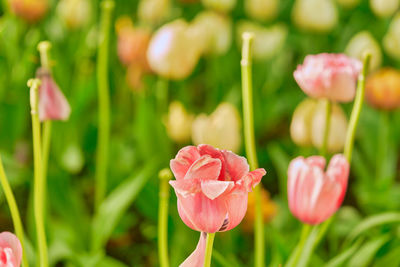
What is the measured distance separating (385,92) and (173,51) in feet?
1.41

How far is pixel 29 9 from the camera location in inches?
54.4

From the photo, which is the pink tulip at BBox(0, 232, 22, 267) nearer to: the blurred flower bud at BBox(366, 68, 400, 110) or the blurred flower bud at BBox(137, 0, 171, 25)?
the blurred flower bud at BBox(366, 68, 400, 110)

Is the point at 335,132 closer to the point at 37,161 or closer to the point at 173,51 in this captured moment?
the point at 173,51

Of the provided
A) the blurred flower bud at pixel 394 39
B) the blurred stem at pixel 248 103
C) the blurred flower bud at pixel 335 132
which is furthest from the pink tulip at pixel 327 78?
the blurred flower bud at pixel 394 39

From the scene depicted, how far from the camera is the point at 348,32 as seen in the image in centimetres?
173

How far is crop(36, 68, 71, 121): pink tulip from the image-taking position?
2.22 feet

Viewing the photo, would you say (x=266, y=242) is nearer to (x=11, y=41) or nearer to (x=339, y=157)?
(x=339, y=157)

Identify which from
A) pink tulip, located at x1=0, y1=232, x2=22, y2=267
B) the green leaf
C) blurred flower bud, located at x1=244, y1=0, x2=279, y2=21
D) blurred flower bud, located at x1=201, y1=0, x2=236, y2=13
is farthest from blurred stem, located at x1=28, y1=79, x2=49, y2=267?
blurred flower bud, located at x1=244, y1=0, x2=279, y2=21

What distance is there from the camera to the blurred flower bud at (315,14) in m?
1.46

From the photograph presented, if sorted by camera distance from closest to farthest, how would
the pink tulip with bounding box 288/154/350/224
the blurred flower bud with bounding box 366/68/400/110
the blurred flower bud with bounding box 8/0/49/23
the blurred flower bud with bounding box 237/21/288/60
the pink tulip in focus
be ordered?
the pink tulip in focus → the pink tulip with bounding box 288/154/350/224 → the blurred flower bud with bounding box 366/68/400/110 → the blurred flower bud with bounding box 8/0/49/23 → the blurred flower bud with bounding box 237/21/288/60

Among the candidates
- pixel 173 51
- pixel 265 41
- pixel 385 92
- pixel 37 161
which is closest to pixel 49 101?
pixel 37 161

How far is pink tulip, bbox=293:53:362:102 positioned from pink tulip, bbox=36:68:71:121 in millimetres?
262

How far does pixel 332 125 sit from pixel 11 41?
29.0 inches

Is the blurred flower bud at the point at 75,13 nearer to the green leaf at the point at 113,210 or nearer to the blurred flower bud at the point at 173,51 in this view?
the blurred flower bud at the point at 173,51
